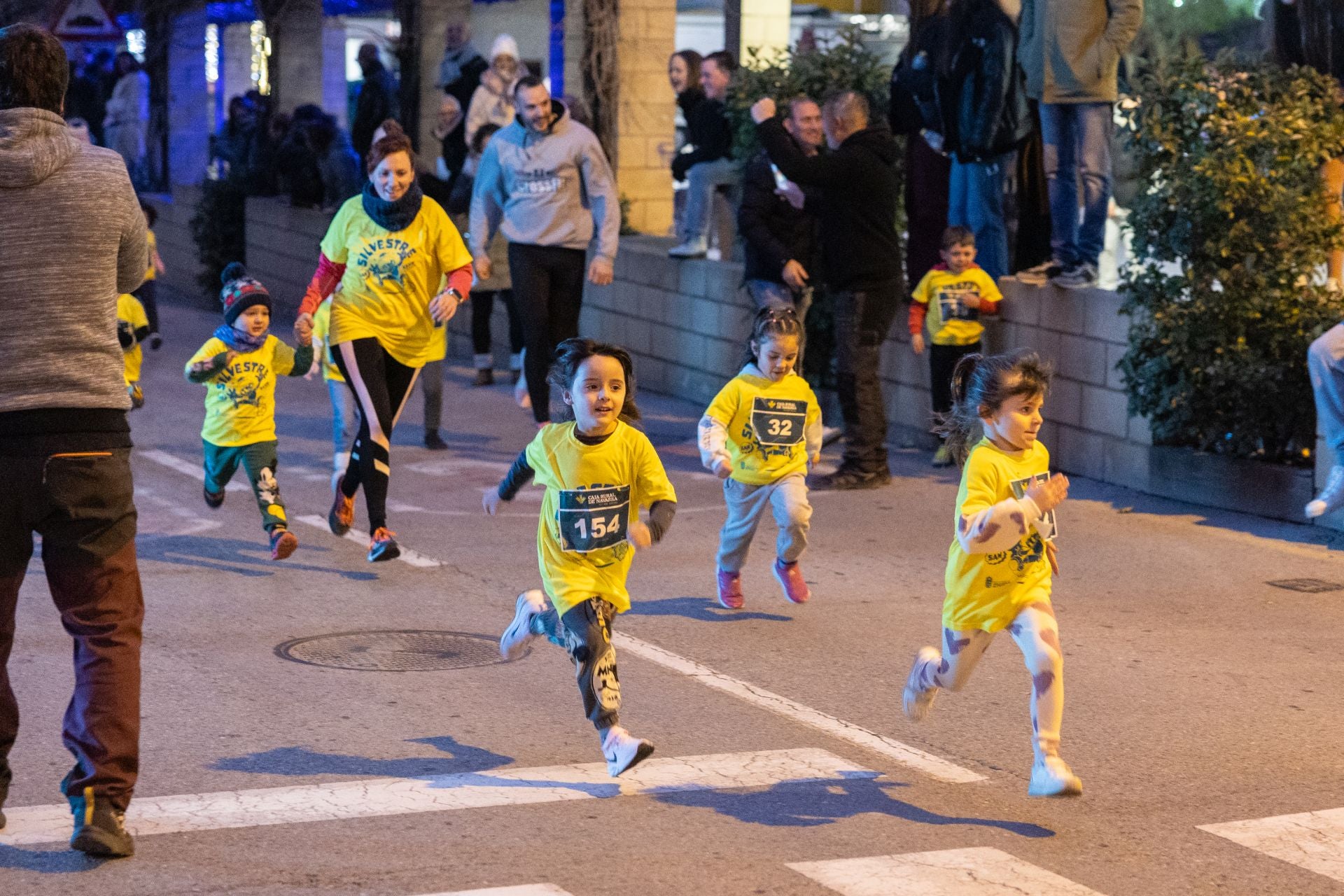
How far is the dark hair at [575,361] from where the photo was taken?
635 cm

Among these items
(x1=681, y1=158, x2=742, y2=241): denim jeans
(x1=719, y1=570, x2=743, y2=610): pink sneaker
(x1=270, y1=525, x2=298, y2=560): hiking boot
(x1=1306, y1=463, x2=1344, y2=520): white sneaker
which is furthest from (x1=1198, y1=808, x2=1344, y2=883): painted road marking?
(x1=681, y1=158, x2=742, y2=241): denim jeans

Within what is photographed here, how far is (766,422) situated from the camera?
8.62 meters

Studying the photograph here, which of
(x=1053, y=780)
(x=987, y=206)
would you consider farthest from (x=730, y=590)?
(x=987, y=206)

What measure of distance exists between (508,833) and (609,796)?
0.45m

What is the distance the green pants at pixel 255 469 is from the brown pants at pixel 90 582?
4038mm

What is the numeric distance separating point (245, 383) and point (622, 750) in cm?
428

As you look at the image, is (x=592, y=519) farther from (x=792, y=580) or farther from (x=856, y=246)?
(x=856, y=246)

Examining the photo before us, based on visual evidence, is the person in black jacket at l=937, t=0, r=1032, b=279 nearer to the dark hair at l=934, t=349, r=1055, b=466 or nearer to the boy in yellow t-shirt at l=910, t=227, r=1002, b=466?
the boy in yellow t-shirt at l=910, t=227, r=1002, b=466

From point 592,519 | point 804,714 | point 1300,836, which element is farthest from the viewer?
point 804,714

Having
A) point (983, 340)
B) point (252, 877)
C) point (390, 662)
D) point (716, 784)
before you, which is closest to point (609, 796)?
point (716, 784)

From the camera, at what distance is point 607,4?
60.1ft

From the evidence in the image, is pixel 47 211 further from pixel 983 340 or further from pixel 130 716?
pixel 983 340

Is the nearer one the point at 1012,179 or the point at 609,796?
the point at 609,796

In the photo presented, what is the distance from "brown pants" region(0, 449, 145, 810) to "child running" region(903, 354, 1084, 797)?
2312 mm
